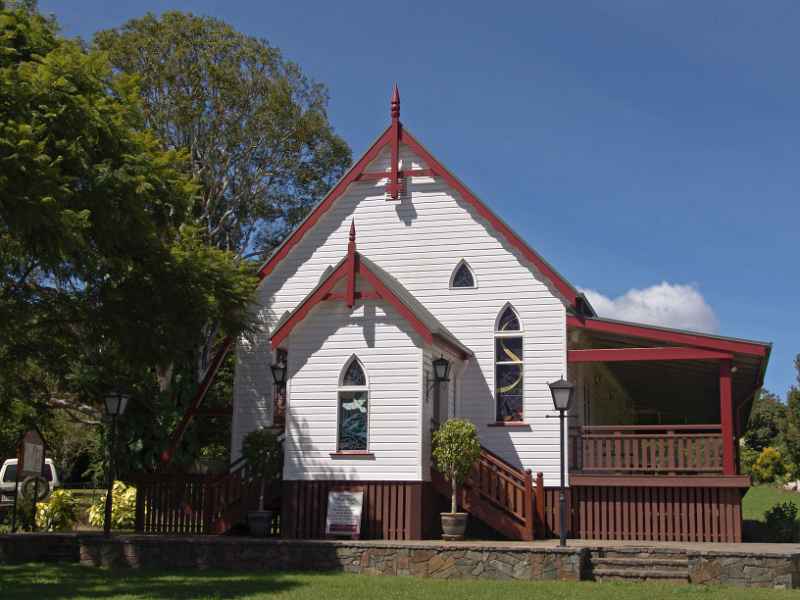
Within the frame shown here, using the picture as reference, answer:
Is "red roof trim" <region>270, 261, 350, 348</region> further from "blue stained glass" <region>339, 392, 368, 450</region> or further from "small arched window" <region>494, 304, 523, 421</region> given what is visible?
"small arched window" <region>494, 304, 523, 421</region>

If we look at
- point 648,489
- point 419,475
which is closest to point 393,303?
point 419,475

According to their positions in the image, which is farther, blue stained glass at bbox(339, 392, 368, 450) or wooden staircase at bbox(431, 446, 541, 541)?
blue stained glass at bbox(339, 392, 368, 450)

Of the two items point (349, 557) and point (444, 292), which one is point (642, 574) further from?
point (444, 292)

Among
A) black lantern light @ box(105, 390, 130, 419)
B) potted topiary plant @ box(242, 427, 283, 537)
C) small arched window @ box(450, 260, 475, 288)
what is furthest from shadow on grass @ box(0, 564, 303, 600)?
small arched window @ box(450, 260, 475, 288)

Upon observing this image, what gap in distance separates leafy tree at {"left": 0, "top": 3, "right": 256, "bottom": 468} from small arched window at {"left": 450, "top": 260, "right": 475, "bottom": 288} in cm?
480

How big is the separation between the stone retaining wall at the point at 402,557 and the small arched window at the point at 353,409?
292cm

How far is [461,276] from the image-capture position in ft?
74.6

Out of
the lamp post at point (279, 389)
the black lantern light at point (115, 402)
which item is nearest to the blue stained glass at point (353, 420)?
the lamp post at point (279, 389)

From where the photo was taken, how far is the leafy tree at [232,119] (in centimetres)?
3541

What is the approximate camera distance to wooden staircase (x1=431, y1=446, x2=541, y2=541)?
63.3 ft

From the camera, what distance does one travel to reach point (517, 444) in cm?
2138

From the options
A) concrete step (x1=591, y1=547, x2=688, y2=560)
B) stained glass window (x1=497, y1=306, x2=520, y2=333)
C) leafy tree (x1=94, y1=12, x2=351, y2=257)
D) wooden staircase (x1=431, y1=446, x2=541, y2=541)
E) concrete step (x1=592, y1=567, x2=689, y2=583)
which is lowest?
concrete step (x1=592, y1=567, x2=689, y2=583)

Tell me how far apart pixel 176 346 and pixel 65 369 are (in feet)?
12.1

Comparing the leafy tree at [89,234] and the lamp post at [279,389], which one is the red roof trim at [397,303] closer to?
the leafy tree at [89,234]
